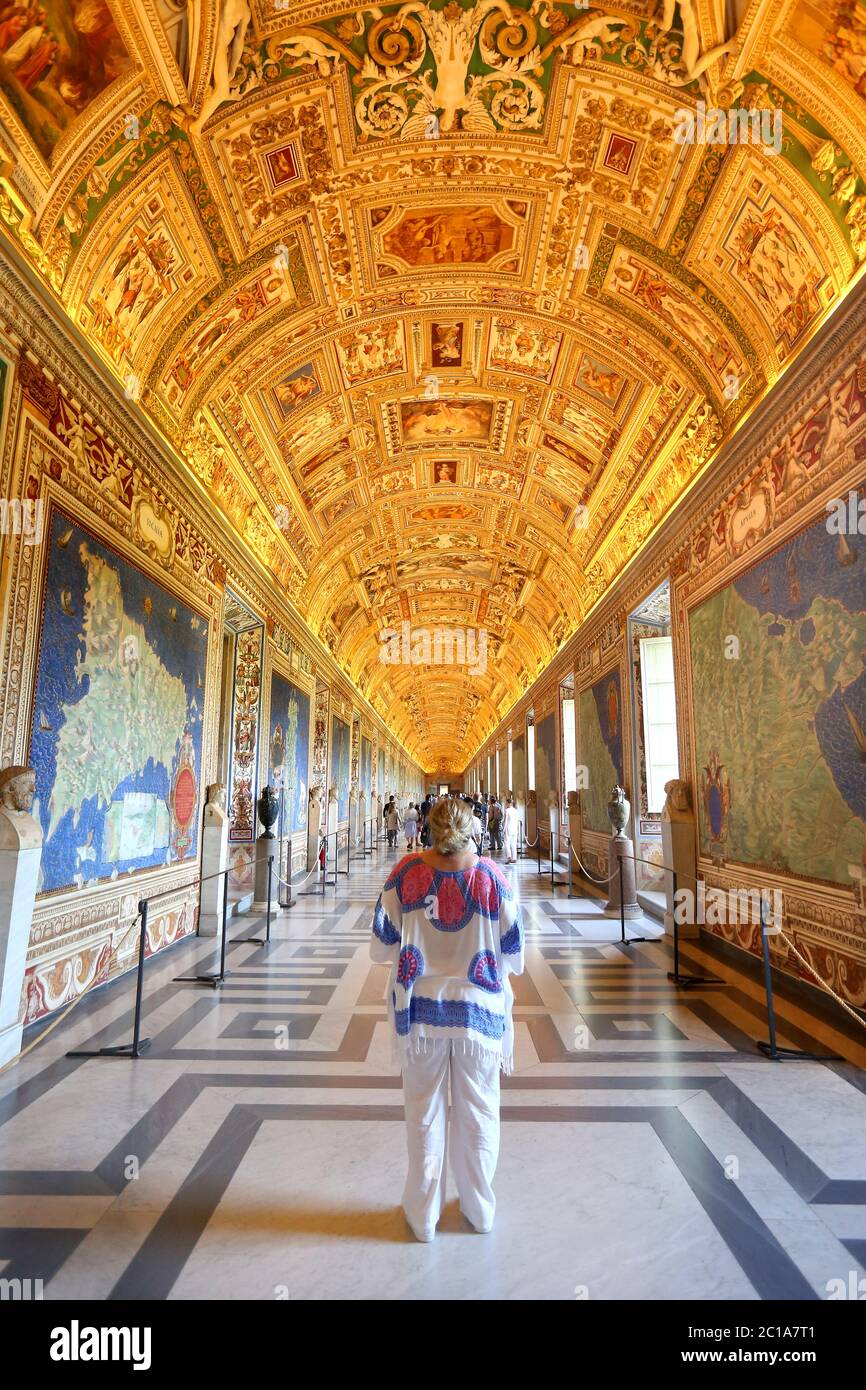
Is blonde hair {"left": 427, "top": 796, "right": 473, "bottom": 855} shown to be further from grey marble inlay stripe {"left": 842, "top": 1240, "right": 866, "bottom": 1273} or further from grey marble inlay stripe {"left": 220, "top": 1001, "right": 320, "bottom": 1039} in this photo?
Result: grey marble inlay stripe {"left": 220, "top": 1001, "right": 320, "bottom": 1039}

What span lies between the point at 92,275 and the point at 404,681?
30.6 metres

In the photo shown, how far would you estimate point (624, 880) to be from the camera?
11.5 meters

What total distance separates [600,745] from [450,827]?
1424 centimetres

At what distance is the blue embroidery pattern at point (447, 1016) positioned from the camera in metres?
3.17

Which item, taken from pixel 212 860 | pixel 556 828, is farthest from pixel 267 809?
pixel 556 828

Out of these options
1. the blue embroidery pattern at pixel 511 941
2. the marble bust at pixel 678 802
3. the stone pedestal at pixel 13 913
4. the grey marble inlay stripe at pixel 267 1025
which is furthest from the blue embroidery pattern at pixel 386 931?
the marble bust at pixel 678 802

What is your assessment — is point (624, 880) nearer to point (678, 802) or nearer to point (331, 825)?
point (678, 802)

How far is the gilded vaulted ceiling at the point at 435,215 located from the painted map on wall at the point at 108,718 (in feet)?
7.80

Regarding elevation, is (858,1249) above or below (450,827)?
below

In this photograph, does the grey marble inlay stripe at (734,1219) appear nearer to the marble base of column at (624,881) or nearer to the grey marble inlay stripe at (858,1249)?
the grey marble inlay stripe at (858,1249)

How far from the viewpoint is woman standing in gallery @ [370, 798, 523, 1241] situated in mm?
3176

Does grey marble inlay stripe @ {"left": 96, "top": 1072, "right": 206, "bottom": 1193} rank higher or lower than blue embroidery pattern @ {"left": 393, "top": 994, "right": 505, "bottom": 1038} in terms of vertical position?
lower

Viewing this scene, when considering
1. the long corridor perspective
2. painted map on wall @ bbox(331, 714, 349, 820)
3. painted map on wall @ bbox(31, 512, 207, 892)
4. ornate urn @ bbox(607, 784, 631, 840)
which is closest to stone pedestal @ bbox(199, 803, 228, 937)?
the long corridor perspective

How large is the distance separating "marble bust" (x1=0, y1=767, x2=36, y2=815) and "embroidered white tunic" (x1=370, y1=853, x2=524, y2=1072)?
12.4ft
